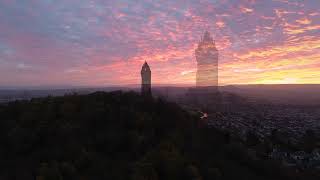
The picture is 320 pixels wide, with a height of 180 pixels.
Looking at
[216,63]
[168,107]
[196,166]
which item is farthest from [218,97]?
[196,166]

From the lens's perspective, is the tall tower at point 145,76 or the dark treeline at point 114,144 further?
the tall tower at point 145,76

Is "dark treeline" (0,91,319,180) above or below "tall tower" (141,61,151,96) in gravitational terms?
below

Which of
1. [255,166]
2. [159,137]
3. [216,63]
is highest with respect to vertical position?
[216,63]

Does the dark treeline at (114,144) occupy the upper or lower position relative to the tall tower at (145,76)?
lower

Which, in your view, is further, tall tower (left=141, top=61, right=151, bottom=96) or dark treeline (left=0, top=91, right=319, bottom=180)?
tall tower (left=141, top=61, right=151, bottom=96)

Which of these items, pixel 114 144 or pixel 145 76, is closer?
pixel 114 144

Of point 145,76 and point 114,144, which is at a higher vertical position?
point 145,76

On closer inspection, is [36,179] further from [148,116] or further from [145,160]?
[148,116]

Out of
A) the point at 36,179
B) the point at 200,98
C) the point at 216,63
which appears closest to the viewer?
the point at 36,179
